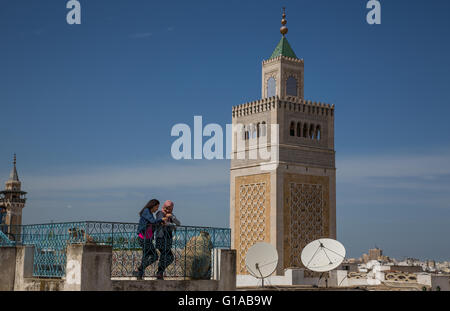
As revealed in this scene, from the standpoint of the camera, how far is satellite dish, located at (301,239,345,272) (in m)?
23.0

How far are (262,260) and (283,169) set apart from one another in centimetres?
938

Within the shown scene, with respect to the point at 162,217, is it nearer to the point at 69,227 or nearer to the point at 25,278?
the point at 69,227

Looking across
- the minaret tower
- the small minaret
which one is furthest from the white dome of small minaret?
the minaret tower

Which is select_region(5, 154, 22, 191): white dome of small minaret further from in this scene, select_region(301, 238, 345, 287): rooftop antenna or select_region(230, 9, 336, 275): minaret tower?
select_region(301, 238, 345, 287): rooftop antenna

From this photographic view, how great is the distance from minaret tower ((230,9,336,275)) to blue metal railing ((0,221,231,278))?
57.5ft

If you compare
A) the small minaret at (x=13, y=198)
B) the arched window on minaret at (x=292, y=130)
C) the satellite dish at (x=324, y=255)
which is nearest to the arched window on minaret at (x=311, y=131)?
the arched window on minaret at (x=292, y=130)

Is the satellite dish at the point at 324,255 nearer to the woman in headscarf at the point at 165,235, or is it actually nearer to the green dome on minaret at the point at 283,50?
the woman in headscarf at the point at 165,235

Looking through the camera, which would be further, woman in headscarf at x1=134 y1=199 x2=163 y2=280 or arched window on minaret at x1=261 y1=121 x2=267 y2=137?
arched window on minaret at x1=261 y1=121 x2=267 y2=137

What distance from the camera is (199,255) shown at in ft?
42.5

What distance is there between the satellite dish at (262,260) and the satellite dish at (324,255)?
6.09ft
